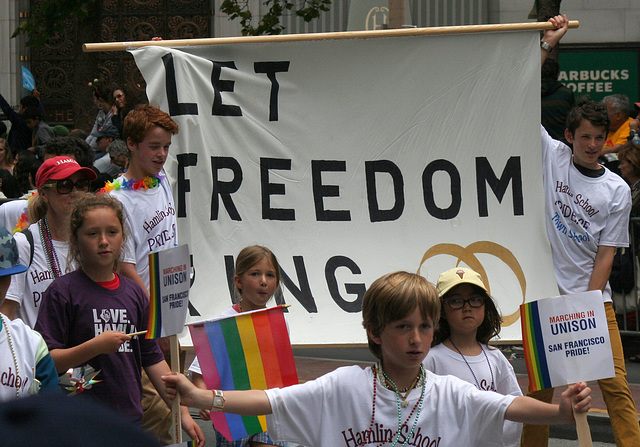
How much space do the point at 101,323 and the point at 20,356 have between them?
0.71m

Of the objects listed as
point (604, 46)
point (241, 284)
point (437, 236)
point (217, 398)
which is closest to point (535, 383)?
point (217, 398)

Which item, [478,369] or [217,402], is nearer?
[217,402]

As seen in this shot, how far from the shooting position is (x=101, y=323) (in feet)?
12.2

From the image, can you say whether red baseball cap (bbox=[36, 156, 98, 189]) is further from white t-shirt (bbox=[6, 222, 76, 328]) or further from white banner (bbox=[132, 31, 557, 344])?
white banner (bbox=[132, 31, 557, 344])

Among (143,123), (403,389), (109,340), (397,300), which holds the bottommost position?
(403,389)

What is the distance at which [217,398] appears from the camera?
9.73 feet

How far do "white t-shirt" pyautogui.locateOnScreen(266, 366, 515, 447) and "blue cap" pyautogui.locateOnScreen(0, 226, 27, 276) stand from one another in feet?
3.05

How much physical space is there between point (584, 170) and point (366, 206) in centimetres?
127

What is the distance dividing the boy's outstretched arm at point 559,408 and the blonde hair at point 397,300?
39 centimetres

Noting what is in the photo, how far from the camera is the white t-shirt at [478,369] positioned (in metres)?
3.79

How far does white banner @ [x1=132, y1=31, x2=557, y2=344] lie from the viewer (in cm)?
546

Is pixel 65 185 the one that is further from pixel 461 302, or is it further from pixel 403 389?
pixel 403 389

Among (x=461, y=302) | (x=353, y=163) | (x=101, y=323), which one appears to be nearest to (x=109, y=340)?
(x=101, y=323)

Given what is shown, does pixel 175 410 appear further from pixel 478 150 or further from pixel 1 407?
pixel 478 150
